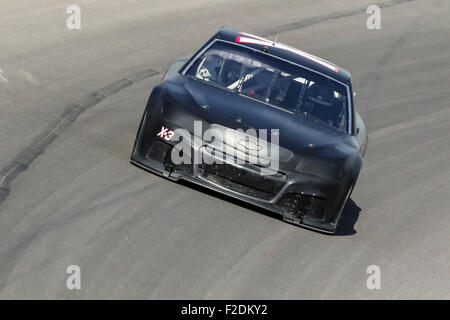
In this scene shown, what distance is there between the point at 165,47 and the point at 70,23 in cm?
153

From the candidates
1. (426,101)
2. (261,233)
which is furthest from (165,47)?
(261,233)

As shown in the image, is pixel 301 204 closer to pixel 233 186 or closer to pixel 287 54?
pixel 233 186

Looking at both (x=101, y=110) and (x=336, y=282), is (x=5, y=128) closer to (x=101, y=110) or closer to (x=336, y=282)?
(x=101, y=110)

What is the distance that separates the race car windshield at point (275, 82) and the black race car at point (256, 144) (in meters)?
0.01

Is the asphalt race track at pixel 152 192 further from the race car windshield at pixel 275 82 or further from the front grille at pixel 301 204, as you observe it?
the race car windshield at pixel 275 82

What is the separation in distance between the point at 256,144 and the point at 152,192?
117 centimetres

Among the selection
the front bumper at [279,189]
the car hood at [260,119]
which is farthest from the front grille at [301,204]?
the car hood at [260,119]

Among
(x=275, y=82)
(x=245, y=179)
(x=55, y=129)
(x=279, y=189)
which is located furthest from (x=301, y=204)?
(x=55, y=129)

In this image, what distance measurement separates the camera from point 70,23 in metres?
14.2

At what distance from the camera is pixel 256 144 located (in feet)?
27.2

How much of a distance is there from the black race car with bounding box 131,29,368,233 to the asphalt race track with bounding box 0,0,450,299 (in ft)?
1.08

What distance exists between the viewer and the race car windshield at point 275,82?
30.4ft

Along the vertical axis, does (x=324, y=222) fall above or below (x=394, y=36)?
above

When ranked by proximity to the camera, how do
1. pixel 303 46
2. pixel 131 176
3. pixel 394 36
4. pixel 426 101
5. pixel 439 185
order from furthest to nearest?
pixel 394 36 → pixel 303 46 → pixel 426 101 → pixel 439 185 → pixel 131 176
